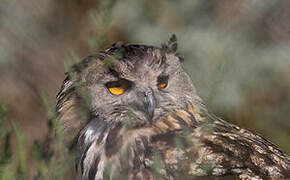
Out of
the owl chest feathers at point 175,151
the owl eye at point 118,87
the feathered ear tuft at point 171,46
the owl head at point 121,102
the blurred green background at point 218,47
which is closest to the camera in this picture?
the owl chest feathers at point 175,151

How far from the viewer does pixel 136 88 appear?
2.90 m

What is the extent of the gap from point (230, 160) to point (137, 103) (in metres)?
0.69

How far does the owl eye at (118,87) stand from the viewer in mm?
2930

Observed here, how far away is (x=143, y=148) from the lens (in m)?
2.66

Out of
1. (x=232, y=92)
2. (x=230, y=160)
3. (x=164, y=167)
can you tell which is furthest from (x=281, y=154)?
(x=232, y=92)

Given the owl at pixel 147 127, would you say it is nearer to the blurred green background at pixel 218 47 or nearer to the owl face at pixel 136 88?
the owl face at pixel 136 88

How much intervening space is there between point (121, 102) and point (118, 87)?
0.30 feet

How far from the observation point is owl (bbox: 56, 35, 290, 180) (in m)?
2.42

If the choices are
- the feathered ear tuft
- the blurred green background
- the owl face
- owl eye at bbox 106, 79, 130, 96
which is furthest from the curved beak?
the blurred green background

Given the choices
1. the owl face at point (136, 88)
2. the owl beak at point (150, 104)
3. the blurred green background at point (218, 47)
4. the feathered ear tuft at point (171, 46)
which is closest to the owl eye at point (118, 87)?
the owl face at point (136, 88)

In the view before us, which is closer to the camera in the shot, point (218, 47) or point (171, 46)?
point (171, 46)

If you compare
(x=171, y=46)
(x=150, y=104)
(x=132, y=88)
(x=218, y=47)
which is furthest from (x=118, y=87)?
(x=218, y=47)

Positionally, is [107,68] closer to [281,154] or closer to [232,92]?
[281,154]

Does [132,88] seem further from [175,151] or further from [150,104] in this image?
[175,151]
